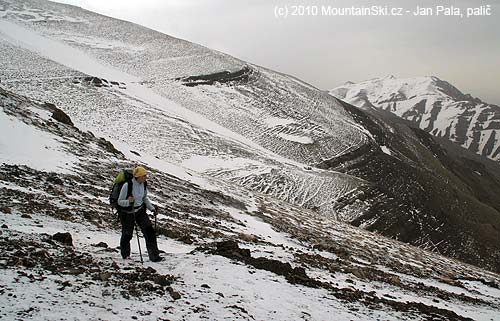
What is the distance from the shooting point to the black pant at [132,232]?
8.91 m

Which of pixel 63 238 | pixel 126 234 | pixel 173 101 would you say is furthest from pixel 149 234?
pixel 173 101

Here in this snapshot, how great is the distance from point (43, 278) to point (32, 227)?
3.49 meters

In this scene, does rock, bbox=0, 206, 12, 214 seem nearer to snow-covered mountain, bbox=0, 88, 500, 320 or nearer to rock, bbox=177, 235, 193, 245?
snow-covered mountain, bbox=0, 88, 500, 320

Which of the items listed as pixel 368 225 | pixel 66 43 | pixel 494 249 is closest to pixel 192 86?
pixel 66 43

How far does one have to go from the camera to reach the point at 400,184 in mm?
56969

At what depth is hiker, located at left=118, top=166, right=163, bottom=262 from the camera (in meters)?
8.94

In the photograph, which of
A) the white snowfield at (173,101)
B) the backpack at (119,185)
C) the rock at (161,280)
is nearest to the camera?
the rock at (161,280)

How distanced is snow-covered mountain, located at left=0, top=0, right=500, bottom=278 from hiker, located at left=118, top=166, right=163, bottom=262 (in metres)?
17.4

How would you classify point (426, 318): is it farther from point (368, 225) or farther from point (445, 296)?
point (368, 225)

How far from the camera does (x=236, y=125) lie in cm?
6122

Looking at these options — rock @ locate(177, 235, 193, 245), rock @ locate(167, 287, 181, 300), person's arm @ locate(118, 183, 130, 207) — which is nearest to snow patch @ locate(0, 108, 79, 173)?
rock @ locate(177, 235, 193, 245)

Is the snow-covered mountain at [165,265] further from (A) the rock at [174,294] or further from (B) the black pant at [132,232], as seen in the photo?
(B) the black pant at [132,232]

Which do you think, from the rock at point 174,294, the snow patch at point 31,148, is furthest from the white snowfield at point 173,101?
the rock at point 174,294

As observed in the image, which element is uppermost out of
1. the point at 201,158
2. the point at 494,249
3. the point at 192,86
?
the point at 192,86
